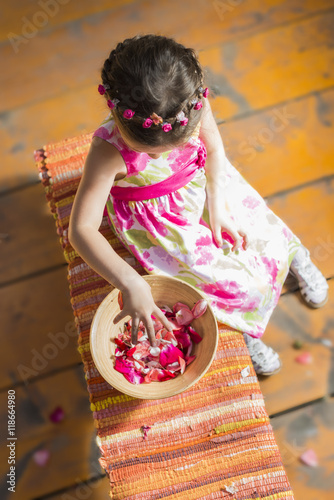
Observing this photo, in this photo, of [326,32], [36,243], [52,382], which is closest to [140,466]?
[52,382]

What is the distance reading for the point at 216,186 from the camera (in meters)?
1.12

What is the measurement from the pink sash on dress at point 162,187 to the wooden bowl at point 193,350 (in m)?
0.19

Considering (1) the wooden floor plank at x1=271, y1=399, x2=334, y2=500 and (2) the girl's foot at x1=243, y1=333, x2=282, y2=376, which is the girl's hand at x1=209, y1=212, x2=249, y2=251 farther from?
(1) the wooden floor plank at x1=271, y1=399, x2=334, y2=500

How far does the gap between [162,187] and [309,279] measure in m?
0.49

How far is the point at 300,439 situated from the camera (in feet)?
3.94

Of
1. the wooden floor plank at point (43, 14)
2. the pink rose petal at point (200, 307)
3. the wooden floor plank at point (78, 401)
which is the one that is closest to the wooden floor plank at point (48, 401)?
the wooden floor plank at point (78, 401)

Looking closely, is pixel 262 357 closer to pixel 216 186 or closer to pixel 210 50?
pixel 216 186

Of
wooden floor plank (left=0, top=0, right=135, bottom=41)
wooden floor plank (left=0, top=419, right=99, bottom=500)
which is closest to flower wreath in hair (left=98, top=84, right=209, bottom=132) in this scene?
wooden floor plank (left=0, top=419, right=99, bottom=500)

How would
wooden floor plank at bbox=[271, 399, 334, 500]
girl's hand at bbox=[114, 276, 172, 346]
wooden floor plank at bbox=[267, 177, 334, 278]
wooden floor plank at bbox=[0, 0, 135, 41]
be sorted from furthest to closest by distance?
1. wooden floor plank at bbox=[0, 0, 135, 41]
2. wooden floor plank at bbox=[267, 177, 334, 278]
3. wooden floor plank at bbox=[271, 399, 334, 500]
4. girl's hand at bbox=[114, 276, 172, 346]

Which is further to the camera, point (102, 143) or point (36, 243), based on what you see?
point (36, 243)

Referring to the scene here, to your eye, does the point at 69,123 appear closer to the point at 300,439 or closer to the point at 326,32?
the point at 326,32

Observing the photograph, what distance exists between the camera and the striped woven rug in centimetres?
96

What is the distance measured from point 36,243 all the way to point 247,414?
2.50 ft

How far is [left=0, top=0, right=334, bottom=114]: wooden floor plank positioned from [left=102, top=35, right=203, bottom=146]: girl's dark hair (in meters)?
0.74
